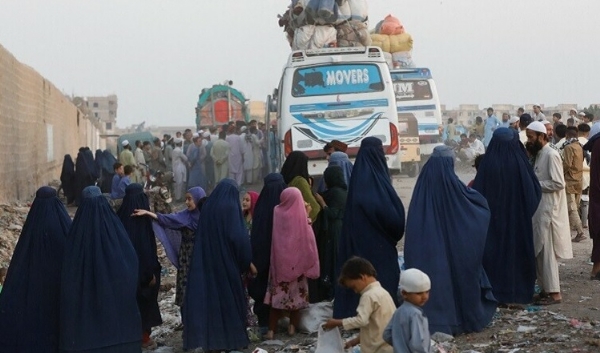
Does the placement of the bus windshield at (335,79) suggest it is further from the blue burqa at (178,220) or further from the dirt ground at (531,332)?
the blue burqa at (178,220)

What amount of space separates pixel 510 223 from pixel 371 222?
127 centimetres

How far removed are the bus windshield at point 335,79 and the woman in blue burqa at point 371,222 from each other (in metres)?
8.59

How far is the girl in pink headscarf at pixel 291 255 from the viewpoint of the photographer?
726 cm

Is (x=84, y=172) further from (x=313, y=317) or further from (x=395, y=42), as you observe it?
(x=313, y=317)

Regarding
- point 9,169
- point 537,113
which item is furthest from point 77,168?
point 537,113

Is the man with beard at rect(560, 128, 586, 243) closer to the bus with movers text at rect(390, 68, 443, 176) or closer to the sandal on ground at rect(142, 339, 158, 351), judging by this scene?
the sandal on ground at rect(142, 339, 158, 351)

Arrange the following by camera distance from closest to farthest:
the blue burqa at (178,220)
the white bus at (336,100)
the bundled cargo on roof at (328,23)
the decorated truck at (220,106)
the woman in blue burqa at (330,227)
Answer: the blue burqa at (178,220), the woman in blue burqa at (330,227), the white bus at (336,100), the bundled cargo on roof at (328,23), the decorated truck at (220,106)

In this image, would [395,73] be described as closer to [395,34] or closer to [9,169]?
[395,34]

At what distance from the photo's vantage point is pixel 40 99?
24.0m

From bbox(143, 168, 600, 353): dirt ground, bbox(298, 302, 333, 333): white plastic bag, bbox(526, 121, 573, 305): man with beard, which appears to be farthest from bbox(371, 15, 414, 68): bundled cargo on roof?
bbox(298, 302, 333, 333): white plastic bag

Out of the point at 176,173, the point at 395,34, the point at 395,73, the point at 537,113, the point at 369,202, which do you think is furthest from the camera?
the point at 395,34

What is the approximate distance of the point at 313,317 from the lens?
25.0 feet

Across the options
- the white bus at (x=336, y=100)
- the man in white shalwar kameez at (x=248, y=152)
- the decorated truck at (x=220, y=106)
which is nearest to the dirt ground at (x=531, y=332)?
the white bus at (x=336, y=100)

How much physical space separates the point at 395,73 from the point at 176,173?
487 centimetres
